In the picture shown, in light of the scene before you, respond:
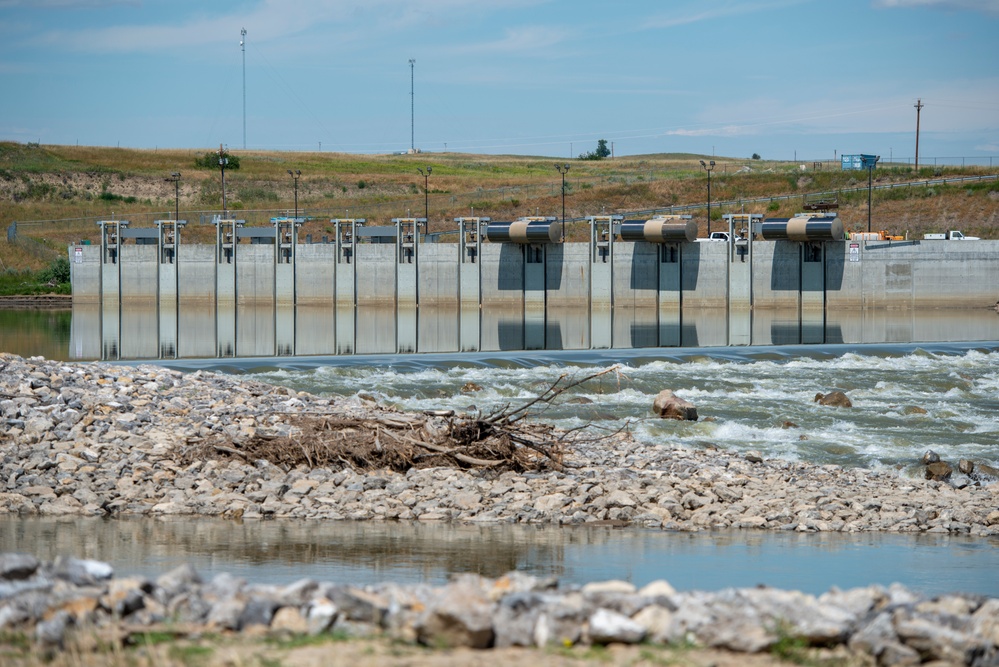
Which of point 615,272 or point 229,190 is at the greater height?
point 229,190

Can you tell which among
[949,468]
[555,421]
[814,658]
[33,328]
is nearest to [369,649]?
[814,658]

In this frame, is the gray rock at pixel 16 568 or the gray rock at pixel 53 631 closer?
the gray rock at pixel 53 631

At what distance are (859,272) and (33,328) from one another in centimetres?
4521

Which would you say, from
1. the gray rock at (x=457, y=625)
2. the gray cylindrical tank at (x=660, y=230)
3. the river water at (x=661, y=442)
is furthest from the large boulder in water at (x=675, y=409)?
the gray cylindrical tank at (x=660, y=230)

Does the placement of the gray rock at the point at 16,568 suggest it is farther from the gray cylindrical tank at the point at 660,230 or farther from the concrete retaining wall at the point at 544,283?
the gray cylindrical tank at the point at 660,230

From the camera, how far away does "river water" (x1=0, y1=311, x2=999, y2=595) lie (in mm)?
12078

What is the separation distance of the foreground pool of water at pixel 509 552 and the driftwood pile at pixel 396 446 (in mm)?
1943

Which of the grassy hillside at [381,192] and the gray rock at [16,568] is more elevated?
the grassy hillside at [381,192]

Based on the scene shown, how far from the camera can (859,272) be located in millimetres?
67250

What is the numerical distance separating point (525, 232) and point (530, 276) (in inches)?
111

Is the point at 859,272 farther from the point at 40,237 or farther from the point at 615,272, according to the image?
the point at 40,237

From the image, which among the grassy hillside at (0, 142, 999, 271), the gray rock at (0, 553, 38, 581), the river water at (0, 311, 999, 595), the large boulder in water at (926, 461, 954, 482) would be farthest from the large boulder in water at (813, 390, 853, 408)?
the grassy hillside at (0, 142, 999, 271)

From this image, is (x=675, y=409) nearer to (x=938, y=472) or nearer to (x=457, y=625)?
(x=938, y=472)

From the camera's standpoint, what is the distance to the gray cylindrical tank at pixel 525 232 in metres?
68.6
